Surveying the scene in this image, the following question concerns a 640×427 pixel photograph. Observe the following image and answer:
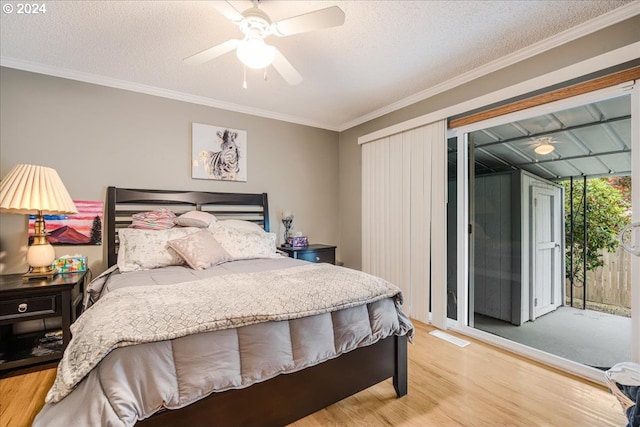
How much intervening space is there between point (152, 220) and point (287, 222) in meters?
1.56

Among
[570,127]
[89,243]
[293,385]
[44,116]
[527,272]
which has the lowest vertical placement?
[293,385]

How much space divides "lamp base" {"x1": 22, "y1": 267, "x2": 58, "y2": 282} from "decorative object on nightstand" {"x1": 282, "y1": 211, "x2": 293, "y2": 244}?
2.26 m

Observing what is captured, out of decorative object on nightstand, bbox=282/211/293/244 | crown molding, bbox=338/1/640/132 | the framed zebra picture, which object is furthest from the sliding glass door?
the framed zebra picture

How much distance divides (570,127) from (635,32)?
0.65 meters

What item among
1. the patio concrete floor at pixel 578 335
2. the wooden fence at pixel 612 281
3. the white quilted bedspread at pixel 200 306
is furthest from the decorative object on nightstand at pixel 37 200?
the wooden fence at pixel 612 281

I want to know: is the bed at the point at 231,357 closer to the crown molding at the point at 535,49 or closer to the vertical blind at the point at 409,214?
the vertical blind at the point at 409,214

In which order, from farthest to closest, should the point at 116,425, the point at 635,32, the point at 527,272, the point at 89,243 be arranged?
the point at 89,243 < the point at 527,272 < the point at 635,32 < the point at 116,425

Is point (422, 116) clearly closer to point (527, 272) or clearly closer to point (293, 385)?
point (527, 272)

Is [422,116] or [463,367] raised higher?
[422,116]

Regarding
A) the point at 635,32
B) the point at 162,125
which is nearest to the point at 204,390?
the point at 162,125

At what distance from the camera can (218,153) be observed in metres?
3.45

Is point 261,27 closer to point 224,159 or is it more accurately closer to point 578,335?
point 224,159

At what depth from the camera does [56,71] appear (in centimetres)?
266

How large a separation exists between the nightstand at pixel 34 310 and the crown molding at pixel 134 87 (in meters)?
1.80
